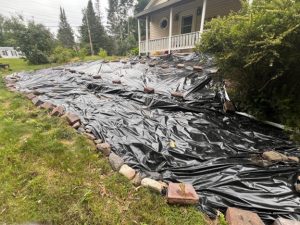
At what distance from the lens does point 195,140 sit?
7.94ft

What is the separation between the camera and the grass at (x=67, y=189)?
1.41 m

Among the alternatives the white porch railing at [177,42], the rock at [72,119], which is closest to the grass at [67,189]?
the rock at [72,119]

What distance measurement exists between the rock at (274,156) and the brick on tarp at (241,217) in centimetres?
87

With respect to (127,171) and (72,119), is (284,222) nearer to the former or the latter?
(127,171)

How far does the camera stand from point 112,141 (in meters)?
2.37

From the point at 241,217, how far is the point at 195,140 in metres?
1.16

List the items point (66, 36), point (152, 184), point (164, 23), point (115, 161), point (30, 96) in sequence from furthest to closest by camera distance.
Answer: point (66, 36)
point (164, 23)
point (30, 96)
point (115, 161)
point (152, 184)

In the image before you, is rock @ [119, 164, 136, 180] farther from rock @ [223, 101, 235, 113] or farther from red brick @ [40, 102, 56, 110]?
red brick @ [40, 102, 56, 110]

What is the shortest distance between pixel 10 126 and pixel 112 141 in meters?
1.67

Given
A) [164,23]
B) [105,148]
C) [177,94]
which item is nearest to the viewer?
[105,148]

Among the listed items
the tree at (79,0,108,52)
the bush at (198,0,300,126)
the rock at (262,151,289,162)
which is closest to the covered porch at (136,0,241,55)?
the bush at (198,0,300,126)

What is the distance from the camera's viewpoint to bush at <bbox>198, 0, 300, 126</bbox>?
2121 mm

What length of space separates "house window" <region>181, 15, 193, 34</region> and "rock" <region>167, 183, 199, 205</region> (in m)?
10.6

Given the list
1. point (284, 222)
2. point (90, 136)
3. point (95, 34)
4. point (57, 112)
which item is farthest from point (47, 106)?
point (95, 34)
